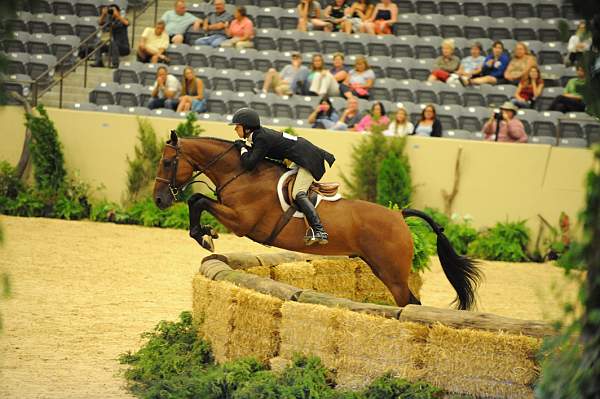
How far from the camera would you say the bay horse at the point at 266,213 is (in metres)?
8.88

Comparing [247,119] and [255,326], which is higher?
[247,119]

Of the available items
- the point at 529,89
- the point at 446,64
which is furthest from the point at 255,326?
the point at 446,64

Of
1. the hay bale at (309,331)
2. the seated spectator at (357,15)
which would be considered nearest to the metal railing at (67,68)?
the seated spectator at (357,15)

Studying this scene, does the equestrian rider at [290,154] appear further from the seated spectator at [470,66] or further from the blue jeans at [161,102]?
the seated spectator at [470,66]

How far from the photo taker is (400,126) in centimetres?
1631

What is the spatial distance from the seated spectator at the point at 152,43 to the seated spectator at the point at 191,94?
178 cm

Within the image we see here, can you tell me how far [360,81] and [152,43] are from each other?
4.39 meters

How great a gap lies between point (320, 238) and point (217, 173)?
3.76 feet

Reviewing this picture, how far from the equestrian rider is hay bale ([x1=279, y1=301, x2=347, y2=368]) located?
1.53 meters

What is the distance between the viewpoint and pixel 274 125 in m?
16.7

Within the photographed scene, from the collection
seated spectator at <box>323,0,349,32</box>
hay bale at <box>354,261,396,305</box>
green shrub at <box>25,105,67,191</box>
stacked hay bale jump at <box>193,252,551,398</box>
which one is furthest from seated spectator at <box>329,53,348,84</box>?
stacked hay bale jump at <box>193,252,551,398</box>

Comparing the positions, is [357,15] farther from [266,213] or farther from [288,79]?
[266,213]

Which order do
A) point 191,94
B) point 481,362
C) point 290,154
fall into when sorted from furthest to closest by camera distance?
point 191,94, point 290,154, point 481,362

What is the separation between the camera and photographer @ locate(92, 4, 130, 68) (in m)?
19.7
